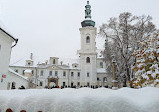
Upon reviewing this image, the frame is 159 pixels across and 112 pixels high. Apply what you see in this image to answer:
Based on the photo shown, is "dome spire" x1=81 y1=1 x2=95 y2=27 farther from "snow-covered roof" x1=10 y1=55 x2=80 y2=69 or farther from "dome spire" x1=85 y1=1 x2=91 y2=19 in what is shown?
"snow-covered roof" x1=10 y1=55 x2=80 y2=69

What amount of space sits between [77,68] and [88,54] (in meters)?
7.09

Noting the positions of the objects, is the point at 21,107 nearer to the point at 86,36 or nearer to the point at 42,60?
the point at 86,36

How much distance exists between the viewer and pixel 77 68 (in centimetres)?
4962

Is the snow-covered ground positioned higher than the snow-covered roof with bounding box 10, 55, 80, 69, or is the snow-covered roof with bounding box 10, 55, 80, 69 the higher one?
the snow-covered roof with bounding box 10, 55, 80, 69

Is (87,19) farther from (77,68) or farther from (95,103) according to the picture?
(95,103)

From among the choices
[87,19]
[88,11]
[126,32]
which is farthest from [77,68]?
[126,32]

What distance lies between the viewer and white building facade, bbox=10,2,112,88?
44.8 metres

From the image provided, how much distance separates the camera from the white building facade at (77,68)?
1763 inches

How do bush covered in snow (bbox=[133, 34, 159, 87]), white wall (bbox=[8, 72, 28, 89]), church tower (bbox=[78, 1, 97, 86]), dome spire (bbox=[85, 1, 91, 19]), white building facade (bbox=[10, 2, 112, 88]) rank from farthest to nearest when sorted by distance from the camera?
dome spire (bbox=[85, 1, 91, 19]) → white building facade (bbox=[10, 2, 112, 88]) → church tower (bbox=[78, 1, 97, 86]) → white wall (bbox=[8, 72, 28, 89]) → bush covered in snow (bbox=[133, 34, 159, 87])

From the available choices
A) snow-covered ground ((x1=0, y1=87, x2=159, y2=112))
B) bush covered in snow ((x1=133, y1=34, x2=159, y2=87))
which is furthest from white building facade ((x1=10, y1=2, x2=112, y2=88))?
snow-covered ground ((x1=0, y1=87, x2=159, y2=112))

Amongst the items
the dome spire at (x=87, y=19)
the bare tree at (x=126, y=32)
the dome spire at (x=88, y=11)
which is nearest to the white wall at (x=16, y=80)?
the bare tree at (x=126, y=32)

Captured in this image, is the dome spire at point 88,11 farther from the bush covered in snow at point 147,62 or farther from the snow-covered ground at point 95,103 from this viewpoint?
the snow-covered ground at point 95,103

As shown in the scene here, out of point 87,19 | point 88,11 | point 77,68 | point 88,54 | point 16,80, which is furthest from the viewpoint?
point 88,11

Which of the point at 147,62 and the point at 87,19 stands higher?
the point at 87,19
